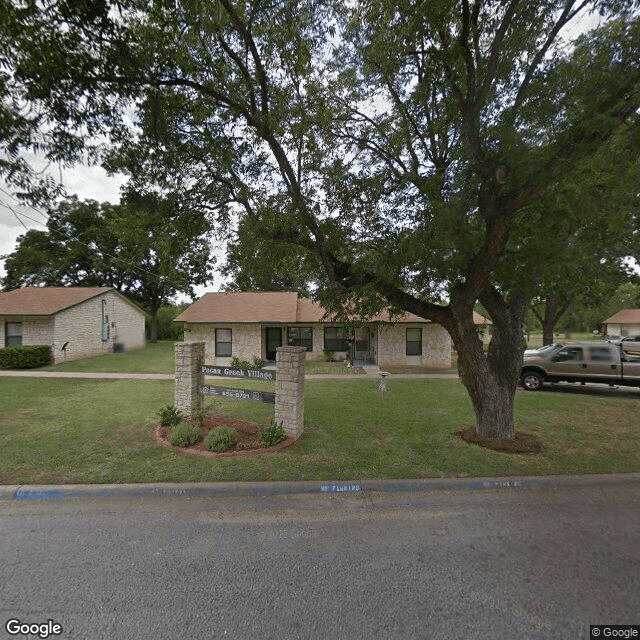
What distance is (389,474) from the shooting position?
493 cm

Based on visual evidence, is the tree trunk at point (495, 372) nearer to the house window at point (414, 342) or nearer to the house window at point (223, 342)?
the house window at point (414, 342)

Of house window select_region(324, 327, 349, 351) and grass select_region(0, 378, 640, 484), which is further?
house window select_region(324, 327, 349, 351)

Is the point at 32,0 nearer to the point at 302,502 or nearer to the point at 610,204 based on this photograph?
the point at 302,502

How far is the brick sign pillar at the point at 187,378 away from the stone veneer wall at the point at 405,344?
12.0 meters

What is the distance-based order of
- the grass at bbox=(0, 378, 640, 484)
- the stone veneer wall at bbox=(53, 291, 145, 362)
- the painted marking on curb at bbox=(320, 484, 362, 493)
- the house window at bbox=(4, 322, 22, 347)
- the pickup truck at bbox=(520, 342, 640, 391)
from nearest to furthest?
1. the painted marking on curb at bbox=(320, 484, 362, 493)
2. the grass at bbox=(0, 378, 640, 484)
3. the pickup truck at bbox=(520, 342, 640, 391)
4. the house window at bbox=(4, 322, 22, 347)
5. the stone veneer wall at bbox=(53, 291, 145, 362)

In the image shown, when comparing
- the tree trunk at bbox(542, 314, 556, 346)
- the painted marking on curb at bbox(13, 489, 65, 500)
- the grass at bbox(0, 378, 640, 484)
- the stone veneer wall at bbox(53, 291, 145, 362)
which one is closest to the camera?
the painted marking on curb at bbox(13, 489, 65, 500)

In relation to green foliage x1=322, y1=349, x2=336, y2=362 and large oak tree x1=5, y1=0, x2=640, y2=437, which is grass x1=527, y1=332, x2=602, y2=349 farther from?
large oak tree x1=5, y1=0, x2=640, y2=437

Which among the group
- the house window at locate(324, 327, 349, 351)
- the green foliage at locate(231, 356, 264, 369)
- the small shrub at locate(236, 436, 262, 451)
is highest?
the house window at locate(324, 327, 349, 351)

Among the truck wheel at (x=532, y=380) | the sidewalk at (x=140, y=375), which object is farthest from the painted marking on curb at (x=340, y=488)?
the truck wheel at (x=532, y=380)

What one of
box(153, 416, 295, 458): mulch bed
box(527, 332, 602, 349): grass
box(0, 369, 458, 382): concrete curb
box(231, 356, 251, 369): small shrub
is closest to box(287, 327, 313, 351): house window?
box(231, 356, 251, 369): small shrub

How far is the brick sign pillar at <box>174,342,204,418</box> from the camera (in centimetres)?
709

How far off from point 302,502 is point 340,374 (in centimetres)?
999

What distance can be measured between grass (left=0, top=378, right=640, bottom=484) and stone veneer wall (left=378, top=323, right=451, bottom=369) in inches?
279

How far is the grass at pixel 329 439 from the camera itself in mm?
4969
